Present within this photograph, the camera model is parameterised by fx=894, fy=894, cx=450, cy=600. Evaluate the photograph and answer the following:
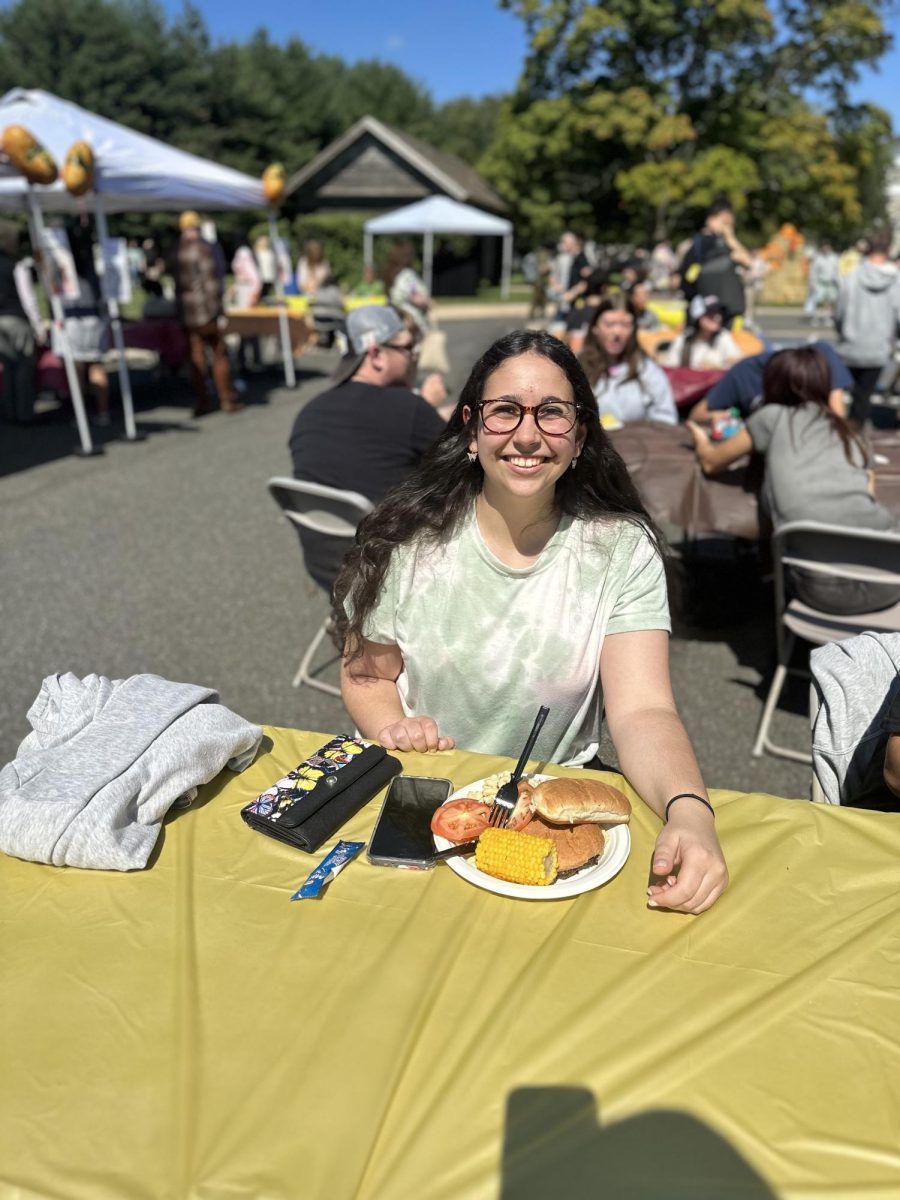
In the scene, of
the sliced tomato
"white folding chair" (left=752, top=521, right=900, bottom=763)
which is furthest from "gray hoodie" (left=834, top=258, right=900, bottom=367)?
the sliced tomato

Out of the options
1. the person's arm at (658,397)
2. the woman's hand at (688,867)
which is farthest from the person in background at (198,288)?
the woman's hand at (688,867)

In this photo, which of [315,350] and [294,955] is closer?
[294,955]

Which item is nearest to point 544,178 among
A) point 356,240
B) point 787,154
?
point 787,154

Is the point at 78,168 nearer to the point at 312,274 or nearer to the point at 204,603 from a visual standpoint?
the point at 204,603

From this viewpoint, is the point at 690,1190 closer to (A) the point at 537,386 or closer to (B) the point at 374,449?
(A) the point at 537,386

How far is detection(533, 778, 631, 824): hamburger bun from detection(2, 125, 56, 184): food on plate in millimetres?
7728

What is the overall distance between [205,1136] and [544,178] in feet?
128

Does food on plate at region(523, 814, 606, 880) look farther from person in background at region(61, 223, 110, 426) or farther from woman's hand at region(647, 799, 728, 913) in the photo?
person in background at region(61, 223, 110, 426)

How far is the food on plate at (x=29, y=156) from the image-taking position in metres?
7.07

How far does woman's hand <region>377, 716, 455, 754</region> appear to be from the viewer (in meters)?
1.73

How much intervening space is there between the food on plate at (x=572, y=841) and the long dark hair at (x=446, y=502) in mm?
712

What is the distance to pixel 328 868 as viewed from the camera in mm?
1355

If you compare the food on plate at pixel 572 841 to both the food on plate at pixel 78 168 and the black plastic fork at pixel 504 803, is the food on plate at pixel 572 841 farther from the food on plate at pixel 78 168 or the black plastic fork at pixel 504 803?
the food on plate at pixel 78 168

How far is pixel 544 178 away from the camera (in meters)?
35.7
